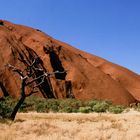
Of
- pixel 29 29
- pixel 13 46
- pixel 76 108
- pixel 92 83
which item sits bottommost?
pixel 76 108

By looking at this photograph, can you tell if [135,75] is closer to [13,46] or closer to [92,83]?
[92,83]

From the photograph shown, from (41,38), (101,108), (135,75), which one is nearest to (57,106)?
(101,108)

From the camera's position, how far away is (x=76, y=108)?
56281mm

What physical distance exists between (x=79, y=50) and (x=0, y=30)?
4662 centimetres

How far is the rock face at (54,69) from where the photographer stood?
75.6 meters

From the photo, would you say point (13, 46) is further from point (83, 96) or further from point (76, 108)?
point (76, 108)

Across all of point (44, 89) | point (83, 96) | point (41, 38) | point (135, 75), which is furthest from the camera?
point (135, 75)

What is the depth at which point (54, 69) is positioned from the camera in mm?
91188

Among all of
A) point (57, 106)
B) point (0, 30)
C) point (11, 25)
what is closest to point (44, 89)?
point (0, 30)

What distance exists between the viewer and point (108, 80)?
303ft

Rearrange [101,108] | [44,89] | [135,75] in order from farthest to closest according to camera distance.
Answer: [135,75] < [44,89] < [101,108]

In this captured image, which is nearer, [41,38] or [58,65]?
[58,65]

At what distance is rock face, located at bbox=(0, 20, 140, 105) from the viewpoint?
75625 mm

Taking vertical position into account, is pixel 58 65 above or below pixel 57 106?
above
